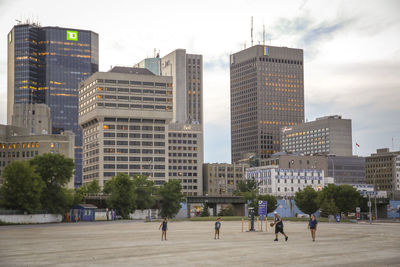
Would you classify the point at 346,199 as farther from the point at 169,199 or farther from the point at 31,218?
the point at 31,218

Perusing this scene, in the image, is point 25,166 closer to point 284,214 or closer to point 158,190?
point 158,190

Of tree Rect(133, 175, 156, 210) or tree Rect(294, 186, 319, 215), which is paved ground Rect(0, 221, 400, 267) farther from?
tree Rect(133, 175, 156, 210)

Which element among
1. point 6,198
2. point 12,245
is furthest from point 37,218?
point 12,245

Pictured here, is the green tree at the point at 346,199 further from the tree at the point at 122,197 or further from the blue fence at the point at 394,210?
the blue fence at the point at 394,210

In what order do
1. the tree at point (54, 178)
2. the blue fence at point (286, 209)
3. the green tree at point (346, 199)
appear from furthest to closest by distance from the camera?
the blue fence at point (286, 209)
the green tree at point (346, 199)
the tree at point (54, 178)

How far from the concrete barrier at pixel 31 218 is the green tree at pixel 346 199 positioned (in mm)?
62309

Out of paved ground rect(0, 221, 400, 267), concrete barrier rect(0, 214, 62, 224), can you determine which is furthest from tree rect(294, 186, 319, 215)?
paved ground rect(0, 221, 400, 267)

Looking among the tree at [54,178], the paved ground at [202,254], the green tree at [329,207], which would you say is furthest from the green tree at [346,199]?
the paved ground at [202,254]

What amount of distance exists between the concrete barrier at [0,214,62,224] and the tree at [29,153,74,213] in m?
1.42

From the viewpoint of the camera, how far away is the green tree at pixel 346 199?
422 feet

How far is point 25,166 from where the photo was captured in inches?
3708

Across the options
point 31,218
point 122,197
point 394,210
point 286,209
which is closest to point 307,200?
point 286,209

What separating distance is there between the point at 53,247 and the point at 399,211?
498 feet

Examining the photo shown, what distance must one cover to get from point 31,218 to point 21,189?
5.34m
